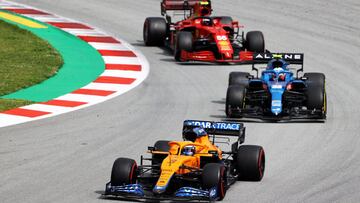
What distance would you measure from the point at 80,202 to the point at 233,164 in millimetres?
2669

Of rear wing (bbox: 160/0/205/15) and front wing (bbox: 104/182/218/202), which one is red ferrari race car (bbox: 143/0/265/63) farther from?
front wing (bbox: 104/182/218/202)

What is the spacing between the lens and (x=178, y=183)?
14.7 m

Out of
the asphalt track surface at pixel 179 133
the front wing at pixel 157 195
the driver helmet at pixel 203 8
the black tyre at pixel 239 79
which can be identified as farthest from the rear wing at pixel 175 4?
the front wing at pixel 157 195

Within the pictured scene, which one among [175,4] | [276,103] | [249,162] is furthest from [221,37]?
[249,162]

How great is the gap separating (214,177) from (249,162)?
1437mm

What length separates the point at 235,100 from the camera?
21031 mm

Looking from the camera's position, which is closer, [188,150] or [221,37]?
[188,150]

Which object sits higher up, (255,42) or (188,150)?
(188,150)

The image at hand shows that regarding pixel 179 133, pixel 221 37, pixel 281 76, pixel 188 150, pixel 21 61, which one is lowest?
pixel 21 61

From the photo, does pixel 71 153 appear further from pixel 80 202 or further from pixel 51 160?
pixel 80 202

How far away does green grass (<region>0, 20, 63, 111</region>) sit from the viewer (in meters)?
24.9

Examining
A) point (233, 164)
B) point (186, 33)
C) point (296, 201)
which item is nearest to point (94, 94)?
point (186, 33)

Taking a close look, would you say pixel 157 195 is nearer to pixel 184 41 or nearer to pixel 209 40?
pixel 184 41

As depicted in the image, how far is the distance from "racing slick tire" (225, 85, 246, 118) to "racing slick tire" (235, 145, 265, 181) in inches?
211
